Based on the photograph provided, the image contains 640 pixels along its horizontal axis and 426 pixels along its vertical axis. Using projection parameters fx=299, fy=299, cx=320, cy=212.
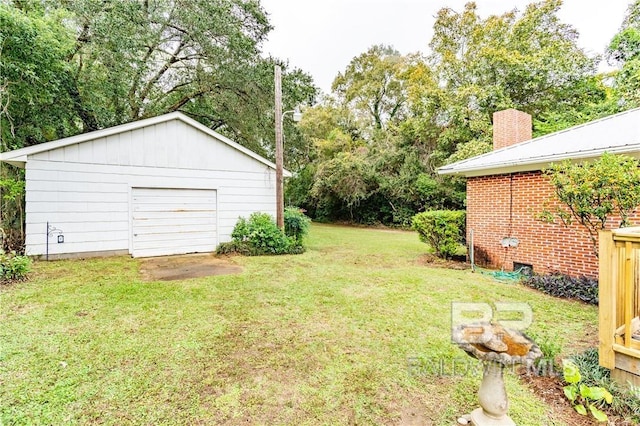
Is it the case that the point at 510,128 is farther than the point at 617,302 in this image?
Yes

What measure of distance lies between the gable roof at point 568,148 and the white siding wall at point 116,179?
6.37 meters

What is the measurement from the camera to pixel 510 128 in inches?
331

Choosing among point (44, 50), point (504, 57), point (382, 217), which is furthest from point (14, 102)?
point (504, 57)

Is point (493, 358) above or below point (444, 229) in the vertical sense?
below

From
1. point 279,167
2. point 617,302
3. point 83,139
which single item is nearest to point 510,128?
point 279,167

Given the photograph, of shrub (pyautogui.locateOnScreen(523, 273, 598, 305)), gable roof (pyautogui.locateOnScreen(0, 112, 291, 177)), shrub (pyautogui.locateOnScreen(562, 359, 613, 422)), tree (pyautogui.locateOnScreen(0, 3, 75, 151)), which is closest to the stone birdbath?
shrub (pyautogui.locateOnScreen(562, 359, 613, 422))

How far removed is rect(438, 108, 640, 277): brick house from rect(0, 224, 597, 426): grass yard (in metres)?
1.26

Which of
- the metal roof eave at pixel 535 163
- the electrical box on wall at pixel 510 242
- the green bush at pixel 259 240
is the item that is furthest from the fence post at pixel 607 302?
the green bush at pixel 259 240

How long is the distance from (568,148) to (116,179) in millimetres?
10073

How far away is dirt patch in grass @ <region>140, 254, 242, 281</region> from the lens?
6.11 metres

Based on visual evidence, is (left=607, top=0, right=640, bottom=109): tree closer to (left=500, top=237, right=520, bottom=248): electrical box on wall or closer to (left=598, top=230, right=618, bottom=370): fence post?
(left=500, top=237, right=520, bottom=248): electrical box on wall

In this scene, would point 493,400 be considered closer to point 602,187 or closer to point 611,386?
point 611,386

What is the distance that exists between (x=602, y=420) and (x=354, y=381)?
1.72 metres

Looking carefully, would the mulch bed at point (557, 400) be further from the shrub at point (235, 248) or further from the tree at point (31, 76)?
the tree at point (31, 76)
